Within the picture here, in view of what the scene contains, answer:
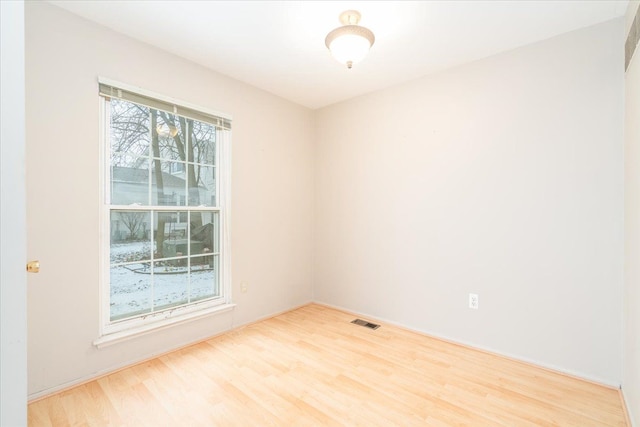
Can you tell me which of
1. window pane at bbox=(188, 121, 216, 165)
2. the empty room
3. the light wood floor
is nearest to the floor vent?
the empty room

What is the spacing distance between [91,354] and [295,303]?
2.16 m

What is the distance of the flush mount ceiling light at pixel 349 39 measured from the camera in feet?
6.77

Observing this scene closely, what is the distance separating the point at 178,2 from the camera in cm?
203

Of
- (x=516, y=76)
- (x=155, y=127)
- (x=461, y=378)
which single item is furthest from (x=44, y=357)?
(x=516, y=76)

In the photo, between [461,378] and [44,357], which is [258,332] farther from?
[461,378]

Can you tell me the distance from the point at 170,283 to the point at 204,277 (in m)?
0.33

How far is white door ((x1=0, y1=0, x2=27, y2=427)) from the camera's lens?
0.92 metres

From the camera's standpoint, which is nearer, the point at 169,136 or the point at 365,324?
the point at 169,136

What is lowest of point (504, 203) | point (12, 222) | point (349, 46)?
point (12, 222)

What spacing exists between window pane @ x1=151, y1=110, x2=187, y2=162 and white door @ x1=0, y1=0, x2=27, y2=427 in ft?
5.61

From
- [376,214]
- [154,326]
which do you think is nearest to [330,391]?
[154,326]

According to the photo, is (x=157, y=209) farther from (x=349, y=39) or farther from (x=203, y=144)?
(x=349, y=39)

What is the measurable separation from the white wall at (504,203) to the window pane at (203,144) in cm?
162

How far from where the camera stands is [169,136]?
8.84ft
